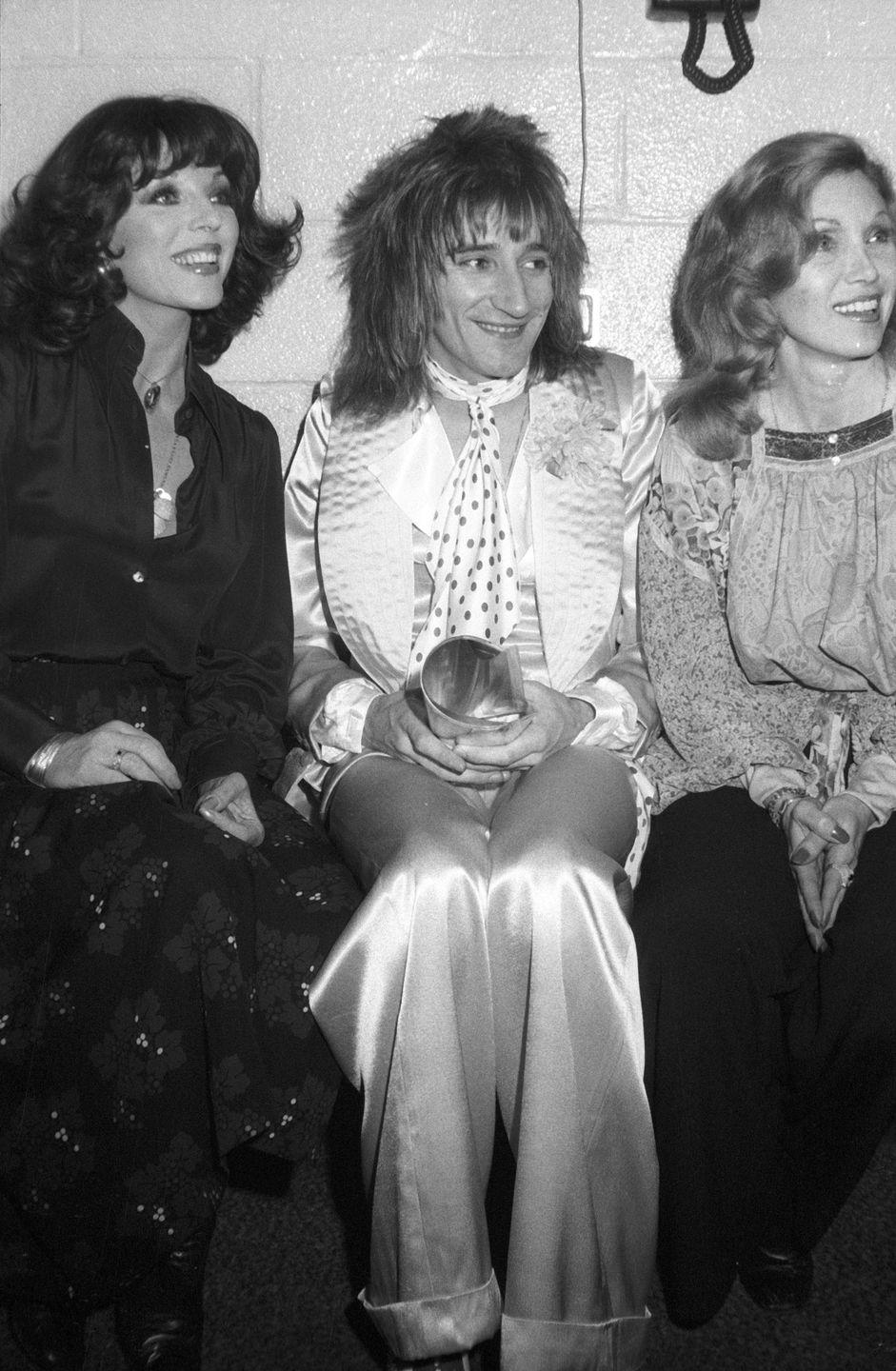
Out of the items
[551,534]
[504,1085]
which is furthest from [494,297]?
[504,1085]

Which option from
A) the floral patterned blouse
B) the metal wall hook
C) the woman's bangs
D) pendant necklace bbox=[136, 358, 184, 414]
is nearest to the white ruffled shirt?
the floral patterned blouse

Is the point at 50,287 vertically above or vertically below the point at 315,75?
below

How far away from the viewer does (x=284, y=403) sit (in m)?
2.32

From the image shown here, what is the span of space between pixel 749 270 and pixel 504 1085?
1194 mm

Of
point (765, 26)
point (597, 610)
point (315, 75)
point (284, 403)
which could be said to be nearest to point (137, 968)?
point (597, 610)

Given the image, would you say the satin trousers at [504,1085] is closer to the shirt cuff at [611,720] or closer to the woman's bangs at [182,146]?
the shirt cuff at [611,720]

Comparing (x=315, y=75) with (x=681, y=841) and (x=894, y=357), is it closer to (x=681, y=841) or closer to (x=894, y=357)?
(x=894, y=357)

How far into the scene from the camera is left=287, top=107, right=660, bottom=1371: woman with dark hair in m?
1.47

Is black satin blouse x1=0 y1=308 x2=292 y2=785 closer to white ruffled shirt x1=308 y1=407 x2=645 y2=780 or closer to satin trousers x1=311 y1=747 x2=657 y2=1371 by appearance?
white ruffled shirt x1=308 y1=407 x2=645 y2=780

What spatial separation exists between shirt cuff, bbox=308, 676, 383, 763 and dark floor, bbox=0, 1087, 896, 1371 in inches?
18.4

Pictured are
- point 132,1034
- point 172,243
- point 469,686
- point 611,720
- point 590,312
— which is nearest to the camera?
point 132,1034

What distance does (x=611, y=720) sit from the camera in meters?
1.83

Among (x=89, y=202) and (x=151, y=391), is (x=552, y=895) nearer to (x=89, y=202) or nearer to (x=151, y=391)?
(x=151, y=391)

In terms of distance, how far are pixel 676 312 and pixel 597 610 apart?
660mm
